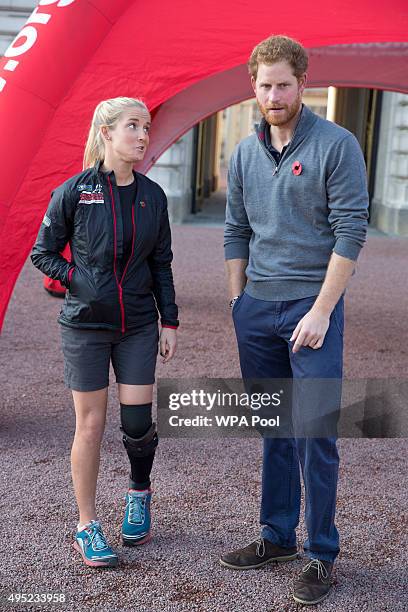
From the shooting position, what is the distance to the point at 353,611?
2697mm

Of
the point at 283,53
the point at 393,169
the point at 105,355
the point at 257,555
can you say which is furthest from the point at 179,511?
the point at 393,169

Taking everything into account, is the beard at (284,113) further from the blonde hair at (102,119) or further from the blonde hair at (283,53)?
the blonde hair at (102,119)

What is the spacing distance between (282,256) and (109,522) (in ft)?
4.46

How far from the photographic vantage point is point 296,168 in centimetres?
254

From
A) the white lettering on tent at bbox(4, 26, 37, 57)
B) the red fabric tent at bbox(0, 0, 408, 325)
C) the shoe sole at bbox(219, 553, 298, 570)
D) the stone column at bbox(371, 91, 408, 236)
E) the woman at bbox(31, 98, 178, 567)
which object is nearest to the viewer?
the woman at bbox(31, 98, 178, 567)

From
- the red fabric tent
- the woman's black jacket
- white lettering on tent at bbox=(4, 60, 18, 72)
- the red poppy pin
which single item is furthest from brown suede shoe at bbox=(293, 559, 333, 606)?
white lettering on tent at bbox=(4, 60, 18, 72)

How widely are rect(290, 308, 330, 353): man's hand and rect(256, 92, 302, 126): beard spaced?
1.98 ft

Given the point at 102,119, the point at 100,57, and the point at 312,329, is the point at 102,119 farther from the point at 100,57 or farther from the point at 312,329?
the point at 100,57

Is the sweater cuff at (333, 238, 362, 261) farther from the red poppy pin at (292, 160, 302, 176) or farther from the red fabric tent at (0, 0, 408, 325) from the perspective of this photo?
the red fabric tent at (0, 0, 408, 325)

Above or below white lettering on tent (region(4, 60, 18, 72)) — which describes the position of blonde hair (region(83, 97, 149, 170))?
below

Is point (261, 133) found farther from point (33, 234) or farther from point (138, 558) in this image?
point (33, 234)

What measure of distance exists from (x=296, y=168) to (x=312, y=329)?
506mm

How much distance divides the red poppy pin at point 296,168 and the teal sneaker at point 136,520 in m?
1.35

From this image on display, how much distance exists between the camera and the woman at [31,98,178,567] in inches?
111
